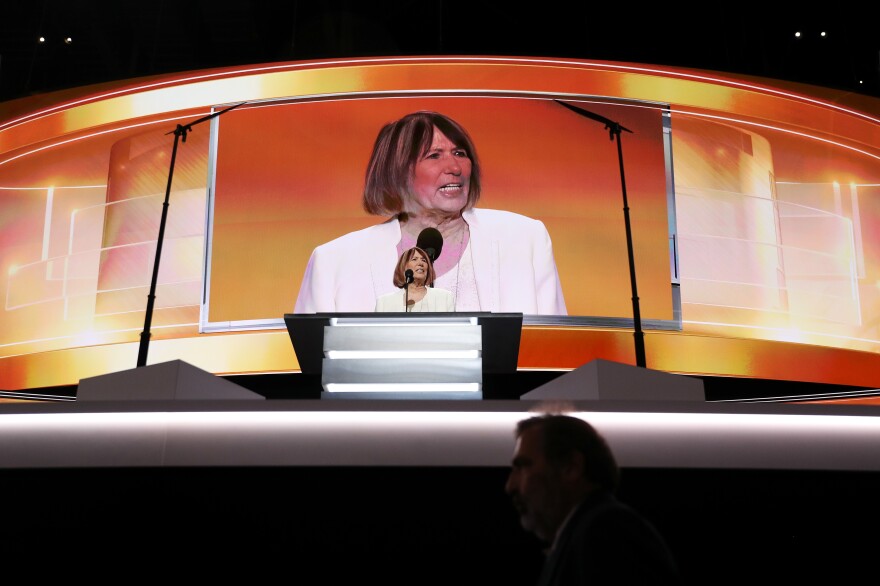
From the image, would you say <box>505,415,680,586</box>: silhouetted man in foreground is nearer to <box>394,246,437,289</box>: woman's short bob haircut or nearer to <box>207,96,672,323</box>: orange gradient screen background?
<box>394,246,437,289</box>: woman's short bob haircut

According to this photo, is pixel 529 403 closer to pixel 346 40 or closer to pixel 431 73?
pixel 431 73

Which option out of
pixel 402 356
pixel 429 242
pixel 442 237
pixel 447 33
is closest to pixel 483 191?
pixel 442 237

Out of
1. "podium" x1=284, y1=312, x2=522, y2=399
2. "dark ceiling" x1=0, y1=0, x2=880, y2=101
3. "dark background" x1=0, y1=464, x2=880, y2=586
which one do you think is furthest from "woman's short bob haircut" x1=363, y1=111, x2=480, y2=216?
"dark background" x1=0, y1=464, x2=880, y2=586

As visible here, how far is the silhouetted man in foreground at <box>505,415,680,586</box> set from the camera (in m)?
1.34

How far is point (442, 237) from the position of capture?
5.04 m

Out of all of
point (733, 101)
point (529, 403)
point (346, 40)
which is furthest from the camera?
point (346, 40)

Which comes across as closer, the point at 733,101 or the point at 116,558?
the point at 116,558

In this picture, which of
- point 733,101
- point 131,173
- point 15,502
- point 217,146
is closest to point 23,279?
point 131,173

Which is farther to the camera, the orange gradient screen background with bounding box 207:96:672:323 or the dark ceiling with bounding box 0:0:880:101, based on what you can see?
the dark ceiling with bounding box 0:0:880:101

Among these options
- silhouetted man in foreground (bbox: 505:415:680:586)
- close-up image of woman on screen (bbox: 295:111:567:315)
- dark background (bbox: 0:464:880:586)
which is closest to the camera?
silhouetted man in foreground (bbox: 505:415:680:586)

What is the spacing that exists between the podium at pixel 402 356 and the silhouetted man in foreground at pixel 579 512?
1.51 m

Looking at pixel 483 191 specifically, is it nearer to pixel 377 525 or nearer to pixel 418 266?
pixel 418 266

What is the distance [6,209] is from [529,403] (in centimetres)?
446

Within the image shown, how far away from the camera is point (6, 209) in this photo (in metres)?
5.67
